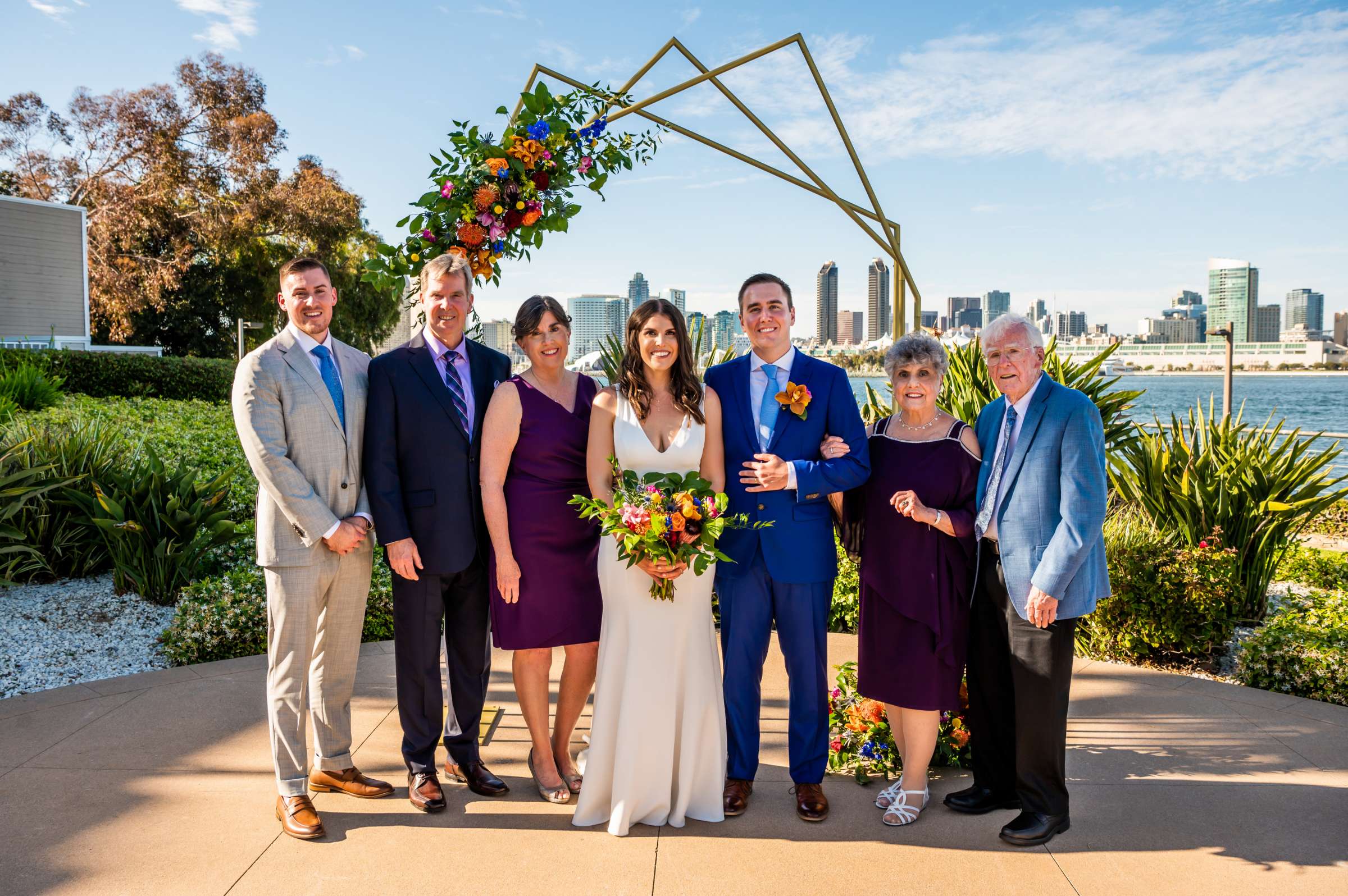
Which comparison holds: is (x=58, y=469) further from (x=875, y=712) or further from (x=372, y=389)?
(x=875, y=712)

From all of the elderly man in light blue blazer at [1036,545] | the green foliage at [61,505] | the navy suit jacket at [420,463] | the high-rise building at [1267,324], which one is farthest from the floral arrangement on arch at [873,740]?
the high-rise building at [1267,324]

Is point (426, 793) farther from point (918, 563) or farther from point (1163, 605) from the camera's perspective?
point (1163, 605)

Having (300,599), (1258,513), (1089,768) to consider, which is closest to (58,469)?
(300,599)

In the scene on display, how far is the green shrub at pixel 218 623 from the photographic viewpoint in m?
5.31

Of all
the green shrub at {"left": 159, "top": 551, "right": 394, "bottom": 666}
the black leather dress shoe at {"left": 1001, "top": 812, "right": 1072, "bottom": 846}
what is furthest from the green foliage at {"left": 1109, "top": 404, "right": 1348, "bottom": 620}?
the green shrub at {"left": 159, "top": 551, "right": 394, "bottom": 666}

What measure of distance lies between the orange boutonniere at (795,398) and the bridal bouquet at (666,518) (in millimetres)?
511

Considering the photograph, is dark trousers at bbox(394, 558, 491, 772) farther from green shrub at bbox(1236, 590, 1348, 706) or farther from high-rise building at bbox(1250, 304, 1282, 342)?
high-rise building at bbox(1250, 304, 1282, 342)

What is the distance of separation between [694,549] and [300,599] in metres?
1.56

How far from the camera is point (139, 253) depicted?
28.9 metres

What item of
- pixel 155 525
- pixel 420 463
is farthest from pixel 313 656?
pixel 155 525

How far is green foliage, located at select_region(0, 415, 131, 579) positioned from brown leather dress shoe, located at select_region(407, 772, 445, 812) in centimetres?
437

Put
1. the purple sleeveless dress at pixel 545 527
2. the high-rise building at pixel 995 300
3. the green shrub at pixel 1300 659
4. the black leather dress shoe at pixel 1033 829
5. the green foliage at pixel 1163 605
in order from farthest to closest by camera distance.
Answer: the high-rise building at pixel 995 300, the green foliage at pixel 1163 605, the green shrub at pixel 1300 659, the purple sleeveless dress at pixel 545 527, the black leather dress shoe at pixel 1033 829

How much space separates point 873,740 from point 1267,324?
151889 mm

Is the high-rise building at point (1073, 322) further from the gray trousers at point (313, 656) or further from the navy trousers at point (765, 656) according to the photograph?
the gray trousers at point (313, 656)
